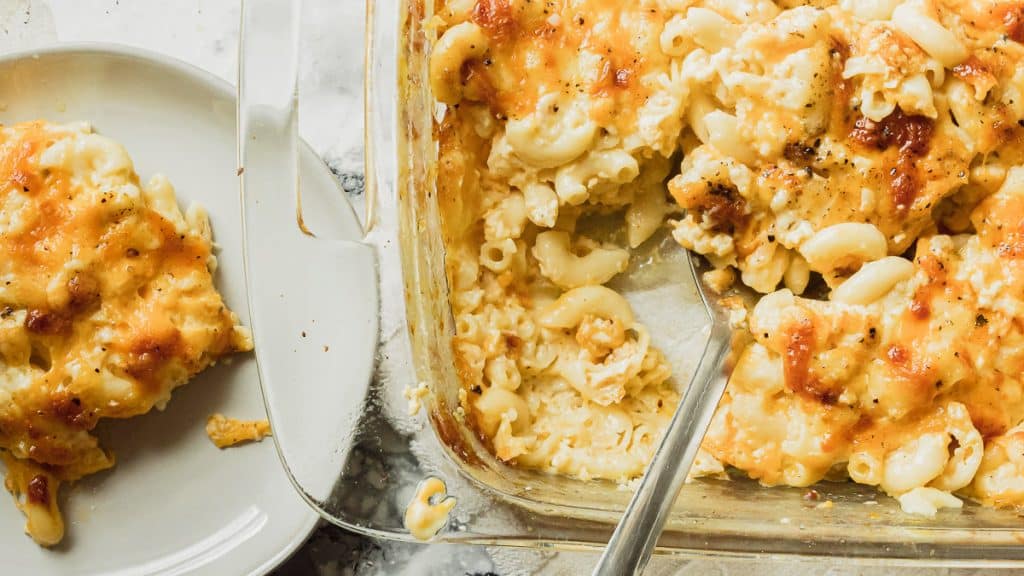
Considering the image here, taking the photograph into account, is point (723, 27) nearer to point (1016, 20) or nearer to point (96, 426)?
point (1016, 20)

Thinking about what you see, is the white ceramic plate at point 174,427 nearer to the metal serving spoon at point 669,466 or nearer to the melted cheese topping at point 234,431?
the melted cheese topping at point 234,431

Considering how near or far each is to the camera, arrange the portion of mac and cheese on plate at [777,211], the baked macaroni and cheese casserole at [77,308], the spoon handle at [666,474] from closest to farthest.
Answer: the spoon handle at [666,474] → the portion of mac and cheese on plate at [777,211] → the baked macaroni and cheese casserole at [77,308]

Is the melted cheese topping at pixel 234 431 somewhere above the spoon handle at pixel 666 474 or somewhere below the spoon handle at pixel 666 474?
below

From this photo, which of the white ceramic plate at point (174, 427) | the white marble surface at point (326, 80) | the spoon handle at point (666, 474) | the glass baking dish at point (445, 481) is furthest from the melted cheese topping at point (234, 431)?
the spoon handle at point (666, 474)

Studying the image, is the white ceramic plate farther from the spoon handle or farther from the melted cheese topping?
the spoon handle

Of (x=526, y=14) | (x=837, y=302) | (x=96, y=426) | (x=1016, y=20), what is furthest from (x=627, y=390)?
(x=96, y=426)

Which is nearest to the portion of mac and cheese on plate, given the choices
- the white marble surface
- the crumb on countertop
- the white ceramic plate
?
the crumb on countertop
